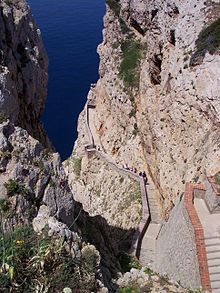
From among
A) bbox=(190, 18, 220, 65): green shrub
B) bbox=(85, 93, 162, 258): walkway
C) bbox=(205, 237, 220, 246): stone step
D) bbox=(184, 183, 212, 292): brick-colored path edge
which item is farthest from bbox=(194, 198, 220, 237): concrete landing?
bbox=(190, 18, 220, 65): green shrub

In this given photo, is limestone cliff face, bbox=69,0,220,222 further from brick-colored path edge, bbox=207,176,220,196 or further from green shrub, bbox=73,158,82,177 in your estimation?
brick-colored path edge, bbox=207,176,220,196

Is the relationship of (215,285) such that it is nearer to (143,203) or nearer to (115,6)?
(143,203)

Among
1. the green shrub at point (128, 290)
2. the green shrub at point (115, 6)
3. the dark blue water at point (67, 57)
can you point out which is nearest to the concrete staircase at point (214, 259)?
the green shrub at point (128, 290)

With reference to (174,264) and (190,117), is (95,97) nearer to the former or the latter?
(190,117)

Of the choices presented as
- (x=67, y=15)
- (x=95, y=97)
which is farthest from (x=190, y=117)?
(x=67, y=15)

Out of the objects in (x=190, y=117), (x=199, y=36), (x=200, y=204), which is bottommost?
(x=200, y=204)

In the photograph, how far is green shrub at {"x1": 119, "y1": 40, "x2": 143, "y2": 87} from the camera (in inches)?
1325

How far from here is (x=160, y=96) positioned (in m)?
27.6

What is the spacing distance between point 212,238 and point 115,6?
95.3 ft

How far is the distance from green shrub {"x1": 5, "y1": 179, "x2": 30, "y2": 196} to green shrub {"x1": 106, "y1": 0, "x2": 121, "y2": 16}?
30159mm

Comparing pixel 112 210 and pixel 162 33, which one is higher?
pixel 162 33

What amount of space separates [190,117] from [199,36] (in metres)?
5.37

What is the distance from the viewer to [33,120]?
22.5 meters

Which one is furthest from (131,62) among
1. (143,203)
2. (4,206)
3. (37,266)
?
(37,266)
